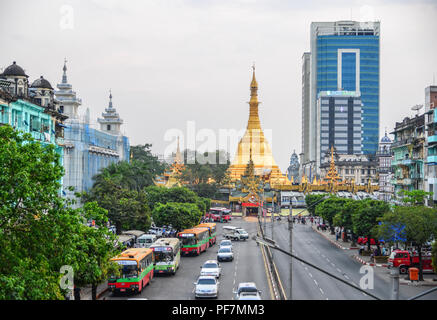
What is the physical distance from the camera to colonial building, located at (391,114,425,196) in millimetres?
67938

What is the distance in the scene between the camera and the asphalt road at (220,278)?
1396 inches

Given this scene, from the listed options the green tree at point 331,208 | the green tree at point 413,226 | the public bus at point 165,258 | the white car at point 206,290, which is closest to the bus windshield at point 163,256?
the public bus at point 165,258

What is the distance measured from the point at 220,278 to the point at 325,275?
790cm

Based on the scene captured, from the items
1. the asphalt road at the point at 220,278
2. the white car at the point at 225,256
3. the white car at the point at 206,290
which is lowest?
the asphalt road at the point at 220,278

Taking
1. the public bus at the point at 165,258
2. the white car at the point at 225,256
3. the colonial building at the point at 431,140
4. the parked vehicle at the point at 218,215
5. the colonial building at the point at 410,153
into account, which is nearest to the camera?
the public bus at the point at 165,258

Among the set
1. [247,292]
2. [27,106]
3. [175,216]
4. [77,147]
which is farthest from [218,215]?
[247,292]

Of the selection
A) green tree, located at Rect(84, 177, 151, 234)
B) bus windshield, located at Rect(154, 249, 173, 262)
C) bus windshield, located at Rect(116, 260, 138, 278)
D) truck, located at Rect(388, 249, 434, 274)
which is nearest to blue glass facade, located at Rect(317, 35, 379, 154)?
green tree, located at Rect(84, 177, 151, 234)

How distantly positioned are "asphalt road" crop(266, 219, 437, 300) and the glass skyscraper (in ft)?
417

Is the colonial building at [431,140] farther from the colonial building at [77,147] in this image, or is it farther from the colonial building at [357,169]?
the colonial building at [357,169]

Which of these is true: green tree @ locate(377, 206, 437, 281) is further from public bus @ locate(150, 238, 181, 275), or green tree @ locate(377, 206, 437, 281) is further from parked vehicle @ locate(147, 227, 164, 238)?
parked vehicle @ locate(147, 227, 164, 238)

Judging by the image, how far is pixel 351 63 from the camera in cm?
19012

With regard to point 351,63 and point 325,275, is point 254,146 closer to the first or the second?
point 351,63
